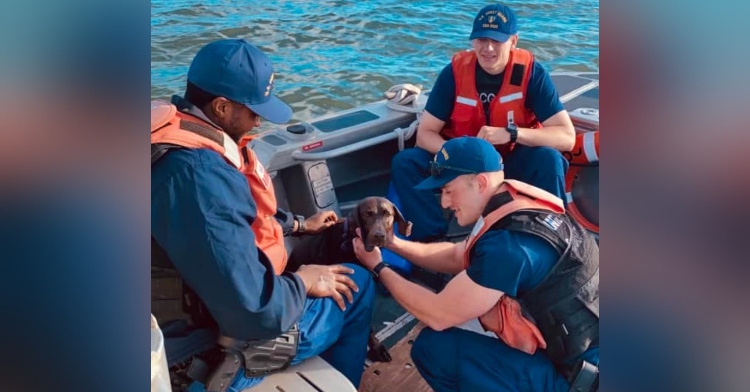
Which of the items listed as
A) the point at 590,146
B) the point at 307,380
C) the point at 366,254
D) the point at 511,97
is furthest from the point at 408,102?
the point at 307,380

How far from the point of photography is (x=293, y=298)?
2.39 metres

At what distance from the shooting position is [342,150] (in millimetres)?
4109

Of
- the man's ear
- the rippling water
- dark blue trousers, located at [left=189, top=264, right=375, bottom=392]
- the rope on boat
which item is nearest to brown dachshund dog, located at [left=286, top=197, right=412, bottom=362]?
dark blue trousers, located at [left=189, top=264, right=375, bottom=392]

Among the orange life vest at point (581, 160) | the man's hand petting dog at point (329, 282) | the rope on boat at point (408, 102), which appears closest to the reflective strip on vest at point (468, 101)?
the rope on boat at point (408, 102)

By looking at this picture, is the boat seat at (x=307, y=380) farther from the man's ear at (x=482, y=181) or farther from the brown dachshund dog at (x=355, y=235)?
the man's ear at (x=482, y=181)

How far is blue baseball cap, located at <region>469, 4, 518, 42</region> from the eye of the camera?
12.5ft

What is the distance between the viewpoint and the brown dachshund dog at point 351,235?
291cm

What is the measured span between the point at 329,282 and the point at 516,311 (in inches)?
24.5

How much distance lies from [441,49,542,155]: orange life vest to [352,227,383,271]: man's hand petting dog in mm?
1278

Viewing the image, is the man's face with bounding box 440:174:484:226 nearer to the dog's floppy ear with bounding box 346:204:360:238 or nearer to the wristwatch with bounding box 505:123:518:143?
the dog's floppy ear with bounding box 346:204:360:238

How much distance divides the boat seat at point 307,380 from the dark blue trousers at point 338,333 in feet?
0.09

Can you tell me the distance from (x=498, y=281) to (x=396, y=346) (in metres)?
0.94
